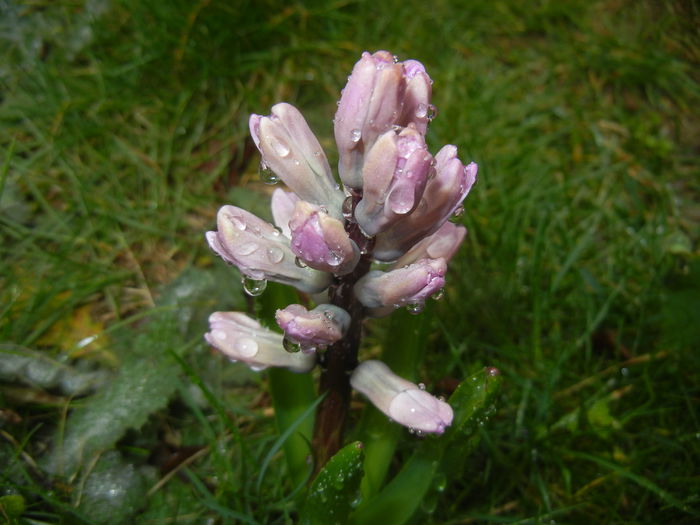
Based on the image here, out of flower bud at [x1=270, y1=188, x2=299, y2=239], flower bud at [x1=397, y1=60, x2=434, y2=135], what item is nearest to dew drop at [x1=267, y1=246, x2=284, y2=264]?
flower bud at [x1=270, y1=188, x2=299, y2=239]

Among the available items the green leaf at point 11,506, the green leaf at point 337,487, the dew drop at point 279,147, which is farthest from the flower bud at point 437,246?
the green leaf at point 11,506

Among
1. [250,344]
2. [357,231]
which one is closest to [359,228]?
[357,231]

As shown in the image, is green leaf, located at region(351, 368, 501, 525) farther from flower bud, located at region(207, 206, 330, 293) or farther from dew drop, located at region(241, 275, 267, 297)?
dew drop, located at region(241, 275, 267, 297)

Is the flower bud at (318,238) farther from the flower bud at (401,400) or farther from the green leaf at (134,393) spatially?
the green leaf at (134,393)

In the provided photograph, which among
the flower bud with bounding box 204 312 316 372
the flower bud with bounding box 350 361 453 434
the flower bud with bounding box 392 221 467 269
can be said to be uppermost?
the flower bud with bounding box 392 221 467 269

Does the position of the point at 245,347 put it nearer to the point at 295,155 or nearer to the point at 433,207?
the point at 295,155

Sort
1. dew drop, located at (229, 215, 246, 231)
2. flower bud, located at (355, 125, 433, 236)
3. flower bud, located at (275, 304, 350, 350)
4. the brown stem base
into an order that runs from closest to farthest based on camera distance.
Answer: flower bud, located at (355, 125, 433, 236)
flower bud, located at (275, 304, 350, 350)
dew drop, located at (229, 215, 246, 231)
the brown stem base
